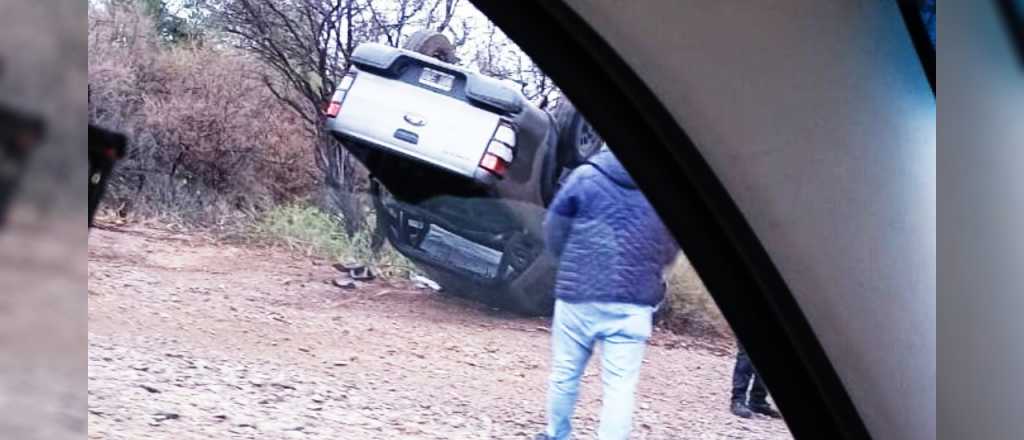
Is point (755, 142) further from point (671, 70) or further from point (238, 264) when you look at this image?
point (238, 264)

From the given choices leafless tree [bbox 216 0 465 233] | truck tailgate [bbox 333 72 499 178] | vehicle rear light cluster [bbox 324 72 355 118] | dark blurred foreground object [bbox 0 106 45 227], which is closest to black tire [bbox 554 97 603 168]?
truck tailgate [bbox 333 72 499 178]

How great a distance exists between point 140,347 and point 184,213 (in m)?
0.23

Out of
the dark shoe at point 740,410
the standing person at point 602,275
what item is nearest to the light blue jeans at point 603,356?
the standing person at point 602,275

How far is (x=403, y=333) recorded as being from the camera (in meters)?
1.71

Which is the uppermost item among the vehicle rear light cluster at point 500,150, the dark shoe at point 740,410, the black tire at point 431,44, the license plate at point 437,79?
the black tire at point 431,44

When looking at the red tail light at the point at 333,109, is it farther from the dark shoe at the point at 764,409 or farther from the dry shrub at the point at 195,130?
the dark shoe at the point at 764,409

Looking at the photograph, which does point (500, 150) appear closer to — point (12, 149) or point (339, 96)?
point (339, 96)

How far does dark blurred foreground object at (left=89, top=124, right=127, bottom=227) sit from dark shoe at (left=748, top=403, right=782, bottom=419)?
1240 mm

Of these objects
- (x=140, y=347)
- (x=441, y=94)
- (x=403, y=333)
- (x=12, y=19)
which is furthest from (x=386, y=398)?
(x=12, y=19)

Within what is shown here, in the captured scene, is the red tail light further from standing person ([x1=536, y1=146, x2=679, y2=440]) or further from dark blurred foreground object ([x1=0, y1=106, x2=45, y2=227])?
dark blurred foreground object ([x1=0, y1=106, x2=45, y2=227])

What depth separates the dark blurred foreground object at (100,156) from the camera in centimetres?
137

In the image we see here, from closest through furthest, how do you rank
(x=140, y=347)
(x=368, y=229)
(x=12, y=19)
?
(x=12, y=19)
(x=140, y=347)
(x=368, y=229)

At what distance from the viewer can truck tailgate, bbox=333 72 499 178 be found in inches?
66.2

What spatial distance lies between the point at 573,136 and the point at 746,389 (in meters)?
0.61
